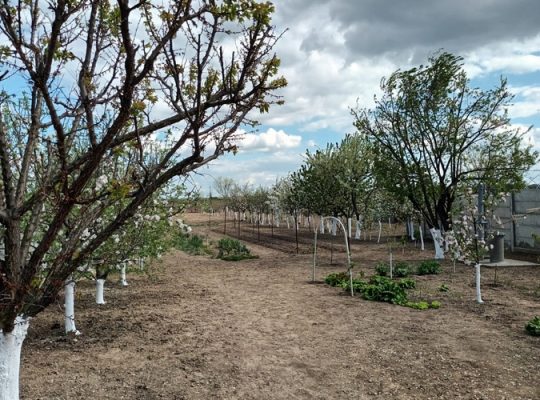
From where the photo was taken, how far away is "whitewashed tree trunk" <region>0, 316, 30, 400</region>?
3990 millimetres

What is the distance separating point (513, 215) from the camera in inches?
810

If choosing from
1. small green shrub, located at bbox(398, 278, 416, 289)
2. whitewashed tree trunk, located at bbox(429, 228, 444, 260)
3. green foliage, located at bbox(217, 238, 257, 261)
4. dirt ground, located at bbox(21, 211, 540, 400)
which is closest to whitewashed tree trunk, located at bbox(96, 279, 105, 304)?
dirt ground, located at bbox(21, 211, 540, 400)

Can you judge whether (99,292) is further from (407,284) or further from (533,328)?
(533,328)

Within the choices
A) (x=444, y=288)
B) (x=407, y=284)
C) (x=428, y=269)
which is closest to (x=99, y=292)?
(x=407, y=284)

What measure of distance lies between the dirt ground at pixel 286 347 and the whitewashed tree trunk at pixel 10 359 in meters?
1.74

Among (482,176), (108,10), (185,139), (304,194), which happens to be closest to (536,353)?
(185,139)

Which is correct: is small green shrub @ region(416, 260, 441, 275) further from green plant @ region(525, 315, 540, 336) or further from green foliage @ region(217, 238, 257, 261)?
green foliage @ region(217, 238, 257, 261)

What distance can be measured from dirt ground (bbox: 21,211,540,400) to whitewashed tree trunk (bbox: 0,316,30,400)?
1.74m

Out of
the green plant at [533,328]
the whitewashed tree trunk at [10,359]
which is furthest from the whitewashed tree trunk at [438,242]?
the whitewashed tree trunk at [10,359]

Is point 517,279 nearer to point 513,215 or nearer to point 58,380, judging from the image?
point 513,215

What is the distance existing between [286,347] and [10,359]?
4433 mm

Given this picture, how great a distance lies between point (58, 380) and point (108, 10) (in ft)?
16.0

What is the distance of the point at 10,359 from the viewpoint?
13.2ft

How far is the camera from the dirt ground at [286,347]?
19.3 ft
